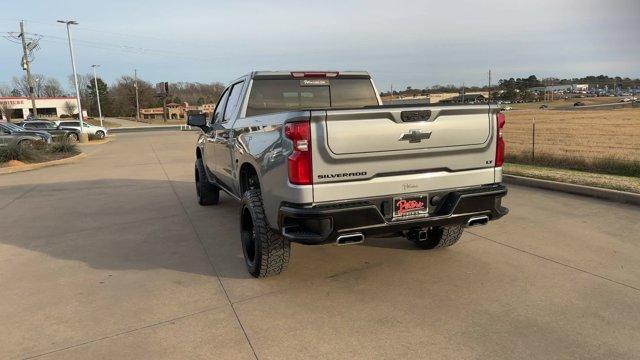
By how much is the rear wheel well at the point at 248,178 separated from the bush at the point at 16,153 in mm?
14023

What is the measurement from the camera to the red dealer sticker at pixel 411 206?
3682mm

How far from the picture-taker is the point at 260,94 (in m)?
5.37

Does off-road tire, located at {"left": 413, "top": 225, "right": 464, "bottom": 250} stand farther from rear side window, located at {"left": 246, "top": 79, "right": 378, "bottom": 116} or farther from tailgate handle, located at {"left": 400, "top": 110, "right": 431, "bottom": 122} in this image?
rear side window, located at {"left": 246, "top": 79, "right": 378, "bottom": 116}

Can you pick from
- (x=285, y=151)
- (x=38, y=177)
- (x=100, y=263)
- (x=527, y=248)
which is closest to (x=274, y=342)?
(x=285, y=151)

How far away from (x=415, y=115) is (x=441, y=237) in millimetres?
1788

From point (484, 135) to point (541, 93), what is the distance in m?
132

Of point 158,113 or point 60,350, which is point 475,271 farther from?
point 158,113

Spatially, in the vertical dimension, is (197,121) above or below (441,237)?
above

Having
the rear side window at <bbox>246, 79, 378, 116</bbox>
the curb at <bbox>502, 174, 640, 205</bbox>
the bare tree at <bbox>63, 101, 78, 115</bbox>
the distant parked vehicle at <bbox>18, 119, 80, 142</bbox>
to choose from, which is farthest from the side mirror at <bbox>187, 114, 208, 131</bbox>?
the bare tree at <bbox>63, 101, 78, 115</bbox>

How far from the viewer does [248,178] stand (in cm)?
491

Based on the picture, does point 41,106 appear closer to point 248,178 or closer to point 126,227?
point 126,227

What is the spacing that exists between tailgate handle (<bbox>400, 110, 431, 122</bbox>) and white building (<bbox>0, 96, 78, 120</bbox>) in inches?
4084

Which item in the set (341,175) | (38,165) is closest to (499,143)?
(341,175)

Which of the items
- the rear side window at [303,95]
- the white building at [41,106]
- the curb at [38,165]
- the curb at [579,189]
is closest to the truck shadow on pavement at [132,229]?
the rear side window at [303,95]
